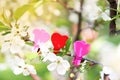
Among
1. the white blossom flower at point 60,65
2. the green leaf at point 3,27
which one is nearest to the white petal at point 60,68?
the white blossom flower at point 60,65

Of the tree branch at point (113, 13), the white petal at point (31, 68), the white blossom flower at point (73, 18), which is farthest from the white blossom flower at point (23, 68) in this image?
the white blossom flower at point (73, 18)

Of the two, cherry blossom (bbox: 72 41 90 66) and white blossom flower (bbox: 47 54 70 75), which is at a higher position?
cherry blossom (bbox: 72 41 90 66)

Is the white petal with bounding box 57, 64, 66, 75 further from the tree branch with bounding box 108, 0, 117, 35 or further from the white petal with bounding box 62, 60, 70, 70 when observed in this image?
the tree branch with bounding box 108, 0, 117, 35

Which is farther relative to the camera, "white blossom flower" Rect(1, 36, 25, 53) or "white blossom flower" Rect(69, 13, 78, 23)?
"white blossom flower" Rect(69, 13, 78, 23)

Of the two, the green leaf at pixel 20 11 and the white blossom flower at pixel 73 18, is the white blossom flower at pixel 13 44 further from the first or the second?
the white blossom flower at pixel 73 18

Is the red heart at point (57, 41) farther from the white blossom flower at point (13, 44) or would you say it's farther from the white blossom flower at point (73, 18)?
the white blossom flower at point (73, 18)

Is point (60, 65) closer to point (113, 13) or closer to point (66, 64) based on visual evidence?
point (66, 64)

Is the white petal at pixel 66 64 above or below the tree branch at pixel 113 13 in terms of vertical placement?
below

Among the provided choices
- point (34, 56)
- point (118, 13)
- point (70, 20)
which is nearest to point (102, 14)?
point (118, 13)

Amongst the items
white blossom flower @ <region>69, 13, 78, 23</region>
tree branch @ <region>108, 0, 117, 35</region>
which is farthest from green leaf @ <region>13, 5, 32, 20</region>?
white blossom flower @ <region>69, 13, 78, 23</region>

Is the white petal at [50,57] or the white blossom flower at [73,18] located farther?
the white blossom flower at [73,18]

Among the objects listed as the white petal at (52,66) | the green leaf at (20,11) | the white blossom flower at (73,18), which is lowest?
the white blossom flower at (73,18)
